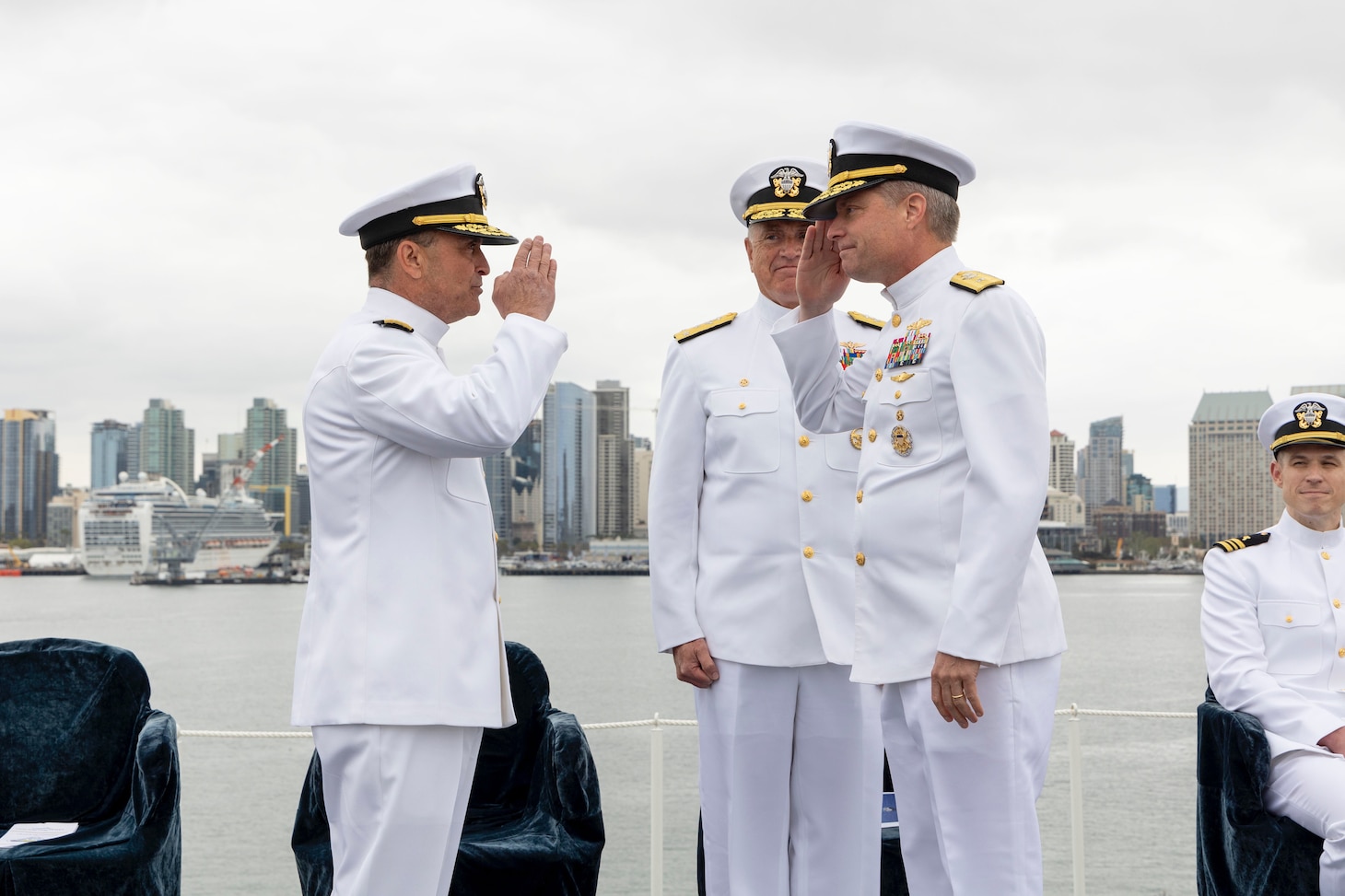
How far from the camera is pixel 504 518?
173 feet

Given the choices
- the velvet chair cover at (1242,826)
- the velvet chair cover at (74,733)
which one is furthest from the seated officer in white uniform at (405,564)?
the velvet chair cover at (1242,826)

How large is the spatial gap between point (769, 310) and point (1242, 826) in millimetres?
1940

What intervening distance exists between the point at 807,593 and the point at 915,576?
0.62m

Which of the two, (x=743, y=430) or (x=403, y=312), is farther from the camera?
(x=743, y=430)

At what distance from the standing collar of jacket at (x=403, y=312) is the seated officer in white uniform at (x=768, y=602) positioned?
0.82m

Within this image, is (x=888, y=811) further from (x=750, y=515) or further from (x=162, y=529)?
(x=162, y=529)

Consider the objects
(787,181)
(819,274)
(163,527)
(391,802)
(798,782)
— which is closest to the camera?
(391,802)

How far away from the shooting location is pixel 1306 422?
3.73 metres

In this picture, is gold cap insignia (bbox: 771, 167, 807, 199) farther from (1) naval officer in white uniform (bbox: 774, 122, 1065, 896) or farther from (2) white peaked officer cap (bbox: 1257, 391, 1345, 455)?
(2) white peaked officer cap (bbox: 1257, 391, 1345, 455)

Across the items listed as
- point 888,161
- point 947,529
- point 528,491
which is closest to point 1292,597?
point 947,529

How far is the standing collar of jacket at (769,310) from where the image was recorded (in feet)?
10.3

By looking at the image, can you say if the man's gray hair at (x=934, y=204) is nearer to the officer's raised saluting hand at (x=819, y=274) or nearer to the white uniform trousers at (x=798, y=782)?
the officer's raised saluting hand at (x=819, y=274)

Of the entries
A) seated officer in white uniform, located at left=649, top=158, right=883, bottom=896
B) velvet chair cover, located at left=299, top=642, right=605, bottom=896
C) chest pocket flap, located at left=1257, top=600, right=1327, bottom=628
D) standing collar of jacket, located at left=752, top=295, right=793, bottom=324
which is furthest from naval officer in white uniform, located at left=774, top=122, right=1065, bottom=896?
chest pocket flap, located at left=1257, top=600, right=1327, bottom=628

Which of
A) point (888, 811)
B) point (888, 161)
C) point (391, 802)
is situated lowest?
point (888, 811)
